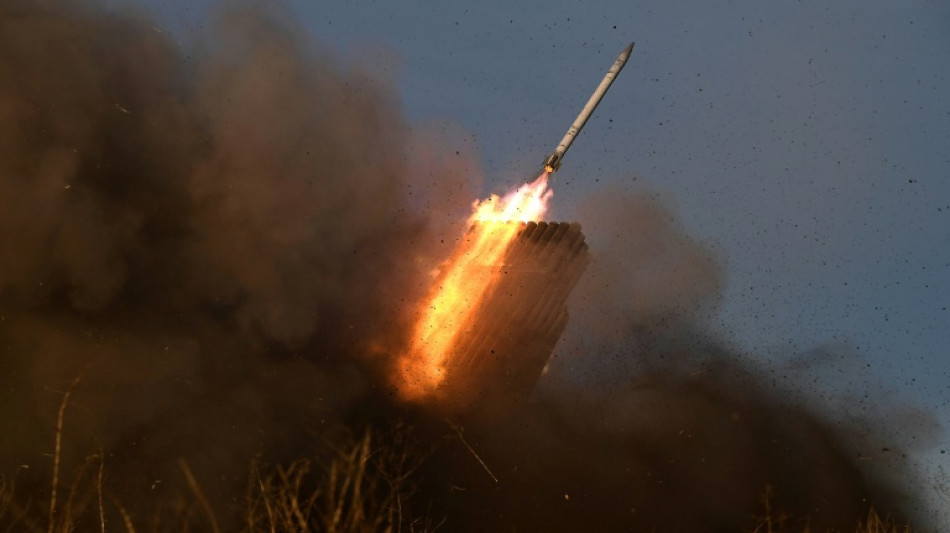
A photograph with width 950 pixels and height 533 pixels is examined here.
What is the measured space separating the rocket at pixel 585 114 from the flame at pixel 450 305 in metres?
2.09

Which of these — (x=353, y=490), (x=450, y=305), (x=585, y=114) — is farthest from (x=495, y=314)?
(x=585, y=114)

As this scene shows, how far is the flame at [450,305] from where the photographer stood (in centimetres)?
2155

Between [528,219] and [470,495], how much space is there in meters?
7.23

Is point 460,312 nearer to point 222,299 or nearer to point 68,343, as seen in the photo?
point 222,299

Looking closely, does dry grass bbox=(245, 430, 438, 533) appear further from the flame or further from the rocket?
the rocket

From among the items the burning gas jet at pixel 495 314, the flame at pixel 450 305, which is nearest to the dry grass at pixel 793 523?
the burning gas jet at pixel 495 314

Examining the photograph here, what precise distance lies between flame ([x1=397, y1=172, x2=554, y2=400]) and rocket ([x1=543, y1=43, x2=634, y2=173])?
2.09 meters

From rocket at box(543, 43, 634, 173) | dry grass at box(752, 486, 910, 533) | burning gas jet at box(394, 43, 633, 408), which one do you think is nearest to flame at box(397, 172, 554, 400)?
burning gas jet at box(394, 43, 633, 408)

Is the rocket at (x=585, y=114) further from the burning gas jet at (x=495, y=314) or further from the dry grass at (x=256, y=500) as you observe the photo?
the dry grass at (x=256, y=500)

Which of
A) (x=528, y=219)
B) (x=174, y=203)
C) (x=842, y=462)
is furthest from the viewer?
(x=842, y=462)

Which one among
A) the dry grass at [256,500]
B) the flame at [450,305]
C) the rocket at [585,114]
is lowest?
the dry grass at [256,500]

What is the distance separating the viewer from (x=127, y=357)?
60.7ft

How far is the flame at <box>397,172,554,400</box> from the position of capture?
70.7 ft

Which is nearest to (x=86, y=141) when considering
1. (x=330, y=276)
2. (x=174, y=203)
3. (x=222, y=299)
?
(x=174, y=203)
